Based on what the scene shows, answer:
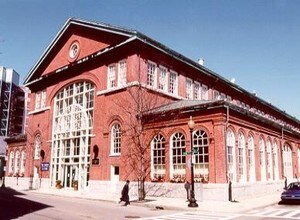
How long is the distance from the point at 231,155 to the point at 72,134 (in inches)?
625

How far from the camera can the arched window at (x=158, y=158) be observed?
1019 inches

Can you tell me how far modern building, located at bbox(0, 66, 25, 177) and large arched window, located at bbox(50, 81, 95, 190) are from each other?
5507cm

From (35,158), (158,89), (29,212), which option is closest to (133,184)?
(158,89)

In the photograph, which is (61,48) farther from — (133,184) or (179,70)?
(133,184)

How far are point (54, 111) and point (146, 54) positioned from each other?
13.4 meters

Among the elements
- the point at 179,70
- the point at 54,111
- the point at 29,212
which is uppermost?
the point at 179,70

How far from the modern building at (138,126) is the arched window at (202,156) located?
7 cm

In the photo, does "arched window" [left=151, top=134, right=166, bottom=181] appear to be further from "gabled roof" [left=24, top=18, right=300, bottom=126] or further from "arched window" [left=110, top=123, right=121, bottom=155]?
"gabled roof" [left=24, top=18, right=300, bottom=126]

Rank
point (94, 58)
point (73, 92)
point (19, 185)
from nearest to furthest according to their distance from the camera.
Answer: point (94, 58)
point (73, 92)
point (19, 185)

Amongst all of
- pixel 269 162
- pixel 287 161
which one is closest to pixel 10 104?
pixel 287 161

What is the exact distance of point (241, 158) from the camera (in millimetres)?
25781

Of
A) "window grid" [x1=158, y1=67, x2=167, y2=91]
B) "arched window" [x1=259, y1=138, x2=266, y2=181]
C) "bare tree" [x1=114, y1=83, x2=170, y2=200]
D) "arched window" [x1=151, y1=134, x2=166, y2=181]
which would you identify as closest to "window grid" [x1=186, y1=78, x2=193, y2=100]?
"window grid" [x1=158, y1=67, x2=167, y2=91]

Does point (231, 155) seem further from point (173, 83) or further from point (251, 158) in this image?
point (173, 83)

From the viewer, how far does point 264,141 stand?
96.7 feet
